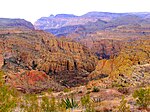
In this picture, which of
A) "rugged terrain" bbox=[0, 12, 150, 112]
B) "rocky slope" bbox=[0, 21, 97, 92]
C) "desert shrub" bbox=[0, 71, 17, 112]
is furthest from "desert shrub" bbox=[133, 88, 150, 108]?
"rocky slope" bbox=[0, 21, 97, 92]

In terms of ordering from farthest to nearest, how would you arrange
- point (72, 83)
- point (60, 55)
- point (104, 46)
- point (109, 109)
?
point (104, 46) → point (60, 55) → point (72, 83) → point (109, 109)

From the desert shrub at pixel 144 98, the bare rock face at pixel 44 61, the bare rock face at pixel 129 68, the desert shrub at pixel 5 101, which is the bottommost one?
the bare rock face at pixel 44 61

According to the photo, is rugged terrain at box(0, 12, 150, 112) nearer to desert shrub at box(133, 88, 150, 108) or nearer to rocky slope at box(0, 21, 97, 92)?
rocky slope at box(0, 21, 97, 92)

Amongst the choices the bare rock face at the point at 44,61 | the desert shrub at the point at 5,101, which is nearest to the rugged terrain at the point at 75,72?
the bare rock face at the point at 44,61

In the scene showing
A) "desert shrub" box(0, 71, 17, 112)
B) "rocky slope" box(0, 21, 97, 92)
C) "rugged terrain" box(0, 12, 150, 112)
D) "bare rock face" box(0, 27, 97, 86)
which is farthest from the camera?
"bare rock face" box(0, 27, 97, 86)

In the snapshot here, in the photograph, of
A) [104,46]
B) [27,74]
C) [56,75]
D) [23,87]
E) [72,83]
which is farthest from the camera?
[104,46]

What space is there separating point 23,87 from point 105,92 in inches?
1116

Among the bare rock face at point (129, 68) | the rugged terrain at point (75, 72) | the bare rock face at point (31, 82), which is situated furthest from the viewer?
the bare rock face at point (31, 82)

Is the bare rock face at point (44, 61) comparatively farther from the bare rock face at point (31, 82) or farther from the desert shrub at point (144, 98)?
the desert shrub at point (144, 98)

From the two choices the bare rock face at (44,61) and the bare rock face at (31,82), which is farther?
the bare rock face at (44,61)

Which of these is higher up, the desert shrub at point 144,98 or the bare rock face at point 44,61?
the desert shrub at point 144,98

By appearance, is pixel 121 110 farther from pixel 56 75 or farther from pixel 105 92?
pixel 56 75

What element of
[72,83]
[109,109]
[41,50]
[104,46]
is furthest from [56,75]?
[104,46]

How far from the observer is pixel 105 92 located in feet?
80.8
